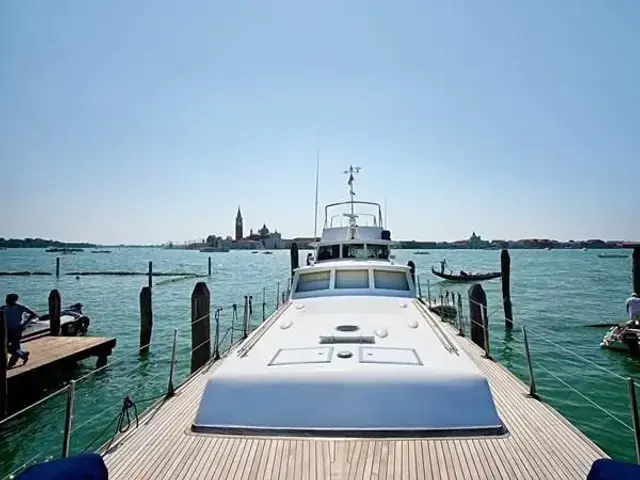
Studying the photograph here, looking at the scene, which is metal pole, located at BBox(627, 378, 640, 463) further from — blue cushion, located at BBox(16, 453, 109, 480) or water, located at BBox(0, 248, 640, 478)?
blue cushion, located at BBox(16, 453, 109, 480)

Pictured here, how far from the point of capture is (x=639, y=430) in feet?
14.5

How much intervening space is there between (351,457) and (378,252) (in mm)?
9517

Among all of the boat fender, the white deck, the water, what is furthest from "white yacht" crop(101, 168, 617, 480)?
the water

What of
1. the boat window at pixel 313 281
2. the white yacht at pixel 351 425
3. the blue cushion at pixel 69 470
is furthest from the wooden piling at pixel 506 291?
the blue cushion at pixel 69 470

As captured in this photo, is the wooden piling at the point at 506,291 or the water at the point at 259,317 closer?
the water at the point at 259,317

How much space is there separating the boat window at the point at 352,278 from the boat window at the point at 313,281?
26cm

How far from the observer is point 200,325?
11.8 meters

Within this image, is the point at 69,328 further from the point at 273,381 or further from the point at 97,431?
the point at 273,381

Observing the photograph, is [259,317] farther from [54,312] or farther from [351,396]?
[351,396]

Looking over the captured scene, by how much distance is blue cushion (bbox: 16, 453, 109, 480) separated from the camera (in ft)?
8.87

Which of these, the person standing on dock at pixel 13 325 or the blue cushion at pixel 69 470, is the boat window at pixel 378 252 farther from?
the blue cushion at pixel 69 470

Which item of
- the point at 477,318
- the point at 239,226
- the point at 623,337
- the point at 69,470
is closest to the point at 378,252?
the point at 477,318

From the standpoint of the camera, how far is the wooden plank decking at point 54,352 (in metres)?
10.1

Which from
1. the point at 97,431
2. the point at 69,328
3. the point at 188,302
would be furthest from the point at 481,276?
the point at 97,431
